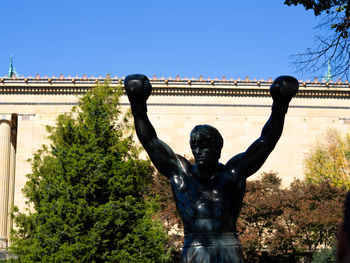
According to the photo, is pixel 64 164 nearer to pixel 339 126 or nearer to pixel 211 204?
pixel 211 204

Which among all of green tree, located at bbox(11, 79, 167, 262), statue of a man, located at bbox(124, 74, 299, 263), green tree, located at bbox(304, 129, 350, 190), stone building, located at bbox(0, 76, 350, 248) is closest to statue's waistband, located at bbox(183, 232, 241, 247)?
statue of a man, located at bbox(124, 74, 299, 263)

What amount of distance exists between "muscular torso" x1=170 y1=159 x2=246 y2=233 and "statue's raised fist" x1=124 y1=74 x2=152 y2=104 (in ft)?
1.99

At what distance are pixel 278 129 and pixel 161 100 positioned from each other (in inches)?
1726

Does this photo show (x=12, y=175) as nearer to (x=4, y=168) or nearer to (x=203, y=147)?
(x=4, y=168)

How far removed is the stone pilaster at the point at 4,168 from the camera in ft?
149

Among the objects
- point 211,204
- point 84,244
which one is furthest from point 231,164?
point 84,244

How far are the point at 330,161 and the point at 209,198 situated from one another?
124 feet

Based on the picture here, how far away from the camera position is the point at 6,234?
45.8 meters

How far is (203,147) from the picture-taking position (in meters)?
4.29

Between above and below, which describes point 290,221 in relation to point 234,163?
above

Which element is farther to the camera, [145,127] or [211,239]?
[145,127]

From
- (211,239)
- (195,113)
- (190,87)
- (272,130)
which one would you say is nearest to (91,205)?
(272,130)

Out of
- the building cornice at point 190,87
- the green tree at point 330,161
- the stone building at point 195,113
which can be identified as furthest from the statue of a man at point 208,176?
the building cornice at point 190,87

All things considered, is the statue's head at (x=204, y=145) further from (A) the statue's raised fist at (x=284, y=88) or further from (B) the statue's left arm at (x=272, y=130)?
(A) the statue's raised fist at (x=284, y=88)
